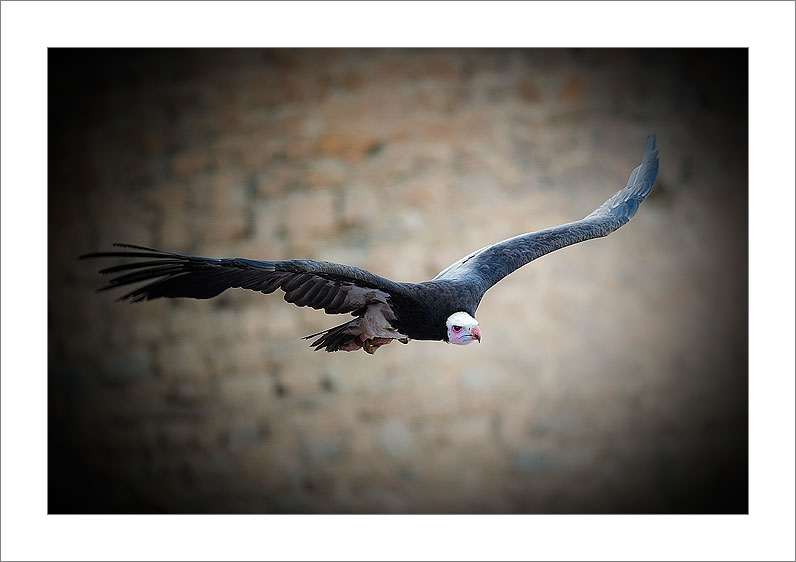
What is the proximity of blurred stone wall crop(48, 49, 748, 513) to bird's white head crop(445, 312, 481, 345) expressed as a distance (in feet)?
7.48

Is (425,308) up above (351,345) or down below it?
above

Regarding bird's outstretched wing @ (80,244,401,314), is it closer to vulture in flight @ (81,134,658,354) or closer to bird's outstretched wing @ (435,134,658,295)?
vulture in flight @ (81,134,658,354)

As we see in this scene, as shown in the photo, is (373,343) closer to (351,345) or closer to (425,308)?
(351,345)

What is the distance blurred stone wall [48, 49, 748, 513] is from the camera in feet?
15.9

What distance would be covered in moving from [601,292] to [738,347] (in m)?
0.74

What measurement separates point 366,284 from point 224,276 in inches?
14.2

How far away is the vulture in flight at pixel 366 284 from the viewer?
2.28 metres

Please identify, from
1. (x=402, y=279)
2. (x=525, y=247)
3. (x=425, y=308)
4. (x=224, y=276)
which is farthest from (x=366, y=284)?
(x=402, y=279)

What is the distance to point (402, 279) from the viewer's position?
4973 mm

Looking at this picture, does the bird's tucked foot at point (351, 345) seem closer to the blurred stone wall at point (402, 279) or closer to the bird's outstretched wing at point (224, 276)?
the bird's outstretched wing at point (224, 276)

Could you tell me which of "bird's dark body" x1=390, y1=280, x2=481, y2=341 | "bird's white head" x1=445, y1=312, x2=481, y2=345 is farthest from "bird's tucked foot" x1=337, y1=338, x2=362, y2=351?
"bird's white head" x1=445, y1=312, x2=481, y2=345

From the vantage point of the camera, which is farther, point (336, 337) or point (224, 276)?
point (336, 337)

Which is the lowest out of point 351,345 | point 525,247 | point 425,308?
point 351,345

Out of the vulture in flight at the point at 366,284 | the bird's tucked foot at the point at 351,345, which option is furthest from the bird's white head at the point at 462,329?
the bird's tucked foot at the point at 351,345
